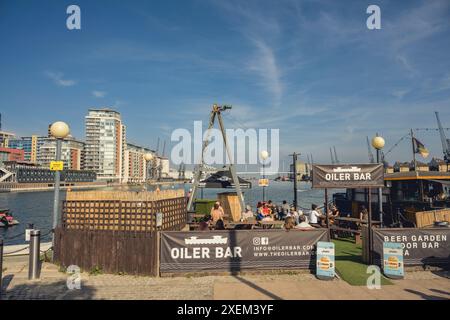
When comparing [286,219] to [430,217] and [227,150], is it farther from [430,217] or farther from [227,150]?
[227,150]

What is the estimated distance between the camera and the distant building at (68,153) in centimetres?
18112

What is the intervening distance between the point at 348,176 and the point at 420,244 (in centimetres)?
326

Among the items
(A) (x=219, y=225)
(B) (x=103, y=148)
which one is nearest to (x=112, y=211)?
(A) (x=219, y=225)

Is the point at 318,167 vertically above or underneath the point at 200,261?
above

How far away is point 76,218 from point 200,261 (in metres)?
5.19

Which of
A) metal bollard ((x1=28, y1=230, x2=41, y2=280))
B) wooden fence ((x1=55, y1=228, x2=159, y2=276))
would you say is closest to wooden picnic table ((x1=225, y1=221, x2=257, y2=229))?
A: wooden fence ((x1=55, y1=228, x2=159, y2=276))

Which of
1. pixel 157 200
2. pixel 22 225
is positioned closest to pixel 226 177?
pixel 157 200

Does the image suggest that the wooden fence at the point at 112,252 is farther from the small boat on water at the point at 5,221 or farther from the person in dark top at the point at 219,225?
the small boat on water at the point at 5,221

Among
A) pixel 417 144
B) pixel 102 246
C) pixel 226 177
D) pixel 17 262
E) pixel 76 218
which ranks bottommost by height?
pixel 17 262

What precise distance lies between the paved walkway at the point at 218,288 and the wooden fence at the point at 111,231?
1.55 ft

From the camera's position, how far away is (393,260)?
376 inches
